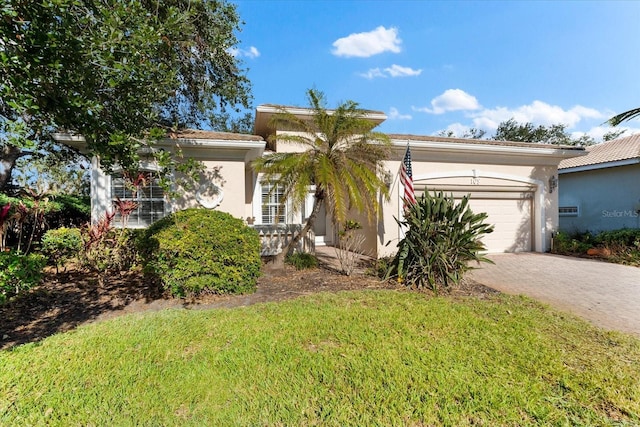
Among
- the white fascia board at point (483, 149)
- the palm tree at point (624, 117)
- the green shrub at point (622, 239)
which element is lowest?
the green shrub at point (622, 239)

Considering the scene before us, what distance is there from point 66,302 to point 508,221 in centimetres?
1341

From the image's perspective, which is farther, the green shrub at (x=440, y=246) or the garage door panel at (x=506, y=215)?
the garage door panel at (x=506, y=215)

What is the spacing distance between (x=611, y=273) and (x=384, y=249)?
5943 millimetres

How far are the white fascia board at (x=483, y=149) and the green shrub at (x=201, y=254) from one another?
6.14 m

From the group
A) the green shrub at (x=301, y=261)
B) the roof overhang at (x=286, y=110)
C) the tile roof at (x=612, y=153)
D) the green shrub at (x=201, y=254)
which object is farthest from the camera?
the tile roof at (x=612, y=153)

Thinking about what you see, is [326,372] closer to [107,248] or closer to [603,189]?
[107,248]

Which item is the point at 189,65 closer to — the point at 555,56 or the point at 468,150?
the point at 468,150

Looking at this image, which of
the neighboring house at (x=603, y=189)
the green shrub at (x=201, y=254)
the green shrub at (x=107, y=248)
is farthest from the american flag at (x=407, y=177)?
the neighboring house at (x=603, y=189)

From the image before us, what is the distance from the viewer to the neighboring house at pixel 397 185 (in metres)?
8.76

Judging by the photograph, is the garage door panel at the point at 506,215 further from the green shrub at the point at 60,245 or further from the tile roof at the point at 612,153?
the green shrub at the point at 60,245

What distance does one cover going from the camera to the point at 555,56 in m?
9.03

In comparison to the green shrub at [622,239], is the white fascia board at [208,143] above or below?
above

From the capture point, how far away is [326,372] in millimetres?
3164

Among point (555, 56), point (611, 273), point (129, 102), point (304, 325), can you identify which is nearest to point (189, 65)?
point (129, 102)
